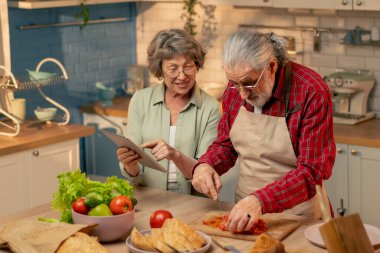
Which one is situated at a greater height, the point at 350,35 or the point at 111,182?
the point at 350,35

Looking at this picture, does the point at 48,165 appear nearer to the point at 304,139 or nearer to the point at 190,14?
the point at 190,14

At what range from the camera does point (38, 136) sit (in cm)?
500

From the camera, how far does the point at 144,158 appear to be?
3.42 m

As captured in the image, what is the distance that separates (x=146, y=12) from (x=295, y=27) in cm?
139

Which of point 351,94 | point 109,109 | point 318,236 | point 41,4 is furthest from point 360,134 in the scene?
point 41,4

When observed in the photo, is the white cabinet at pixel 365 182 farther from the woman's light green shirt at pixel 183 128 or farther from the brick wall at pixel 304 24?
the woman's light green shirt at pixel 183 128

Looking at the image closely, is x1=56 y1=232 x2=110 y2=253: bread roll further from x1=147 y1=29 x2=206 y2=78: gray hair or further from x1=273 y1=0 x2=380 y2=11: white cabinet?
x1=273 y1=0 x2=380 y2=11: white cabinet

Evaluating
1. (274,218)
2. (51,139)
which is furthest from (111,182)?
(51,139)

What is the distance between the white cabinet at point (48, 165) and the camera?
196 inches

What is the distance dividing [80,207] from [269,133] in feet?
3.02

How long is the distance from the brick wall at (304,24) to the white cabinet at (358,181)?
25.2 inches

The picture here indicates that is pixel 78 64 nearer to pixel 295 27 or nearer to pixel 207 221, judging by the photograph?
pixel 295 27

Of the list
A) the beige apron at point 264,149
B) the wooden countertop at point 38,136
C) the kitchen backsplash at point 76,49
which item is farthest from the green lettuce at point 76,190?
the kitchen backsplash at point 76,49

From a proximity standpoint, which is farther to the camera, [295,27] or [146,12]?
[146,12]
